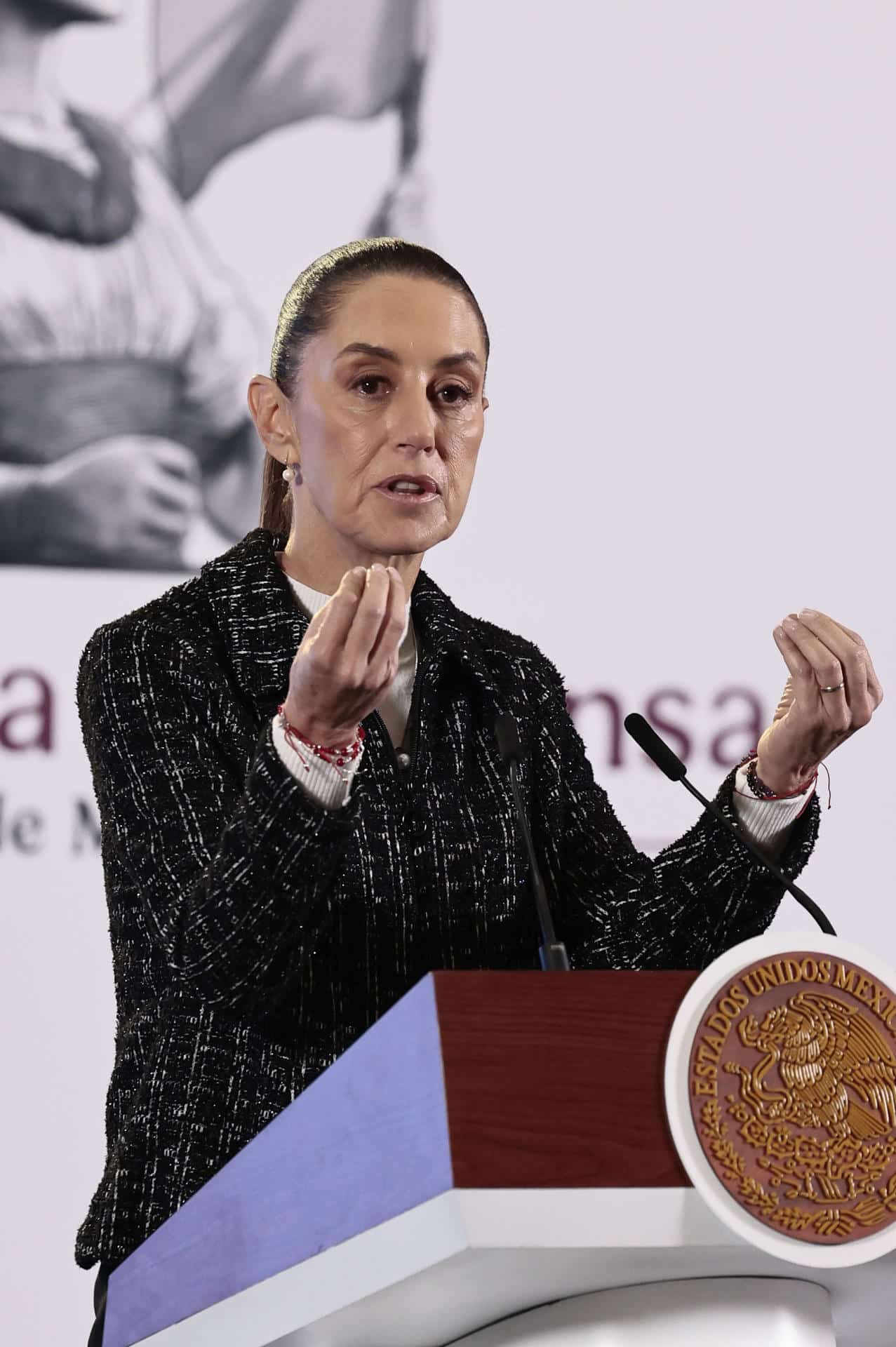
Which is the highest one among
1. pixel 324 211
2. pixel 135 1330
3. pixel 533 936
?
pixel 324 211

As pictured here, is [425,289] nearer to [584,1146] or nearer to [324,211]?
[324,211]

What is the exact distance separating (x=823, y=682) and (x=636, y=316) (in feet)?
4.66

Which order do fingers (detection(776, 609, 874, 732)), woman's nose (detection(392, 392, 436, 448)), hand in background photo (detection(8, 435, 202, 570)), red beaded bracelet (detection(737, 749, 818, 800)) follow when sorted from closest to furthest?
fingers (detection(776, 609, 874, 732)) → red beaded bracelet (detection(737, 749, 818, 800)) → woman's nose (detection(392, 392, 436, 448)) → hand in background photo (detection(8, 435, 202, 570))

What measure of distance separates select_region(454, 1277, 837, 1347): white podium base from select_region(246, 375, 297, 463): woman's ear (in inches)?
42.9

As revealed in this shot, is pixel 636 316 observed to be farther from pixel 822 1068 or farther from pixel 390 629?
pixel 822 1068

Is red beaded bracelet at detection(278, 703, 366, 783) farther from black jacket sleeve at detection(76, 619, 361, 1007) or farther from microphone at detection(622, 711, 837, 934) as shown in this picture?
microphone at detection(622, 711, 837, 934)

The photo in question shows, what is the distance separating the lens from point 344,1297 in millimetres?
1024

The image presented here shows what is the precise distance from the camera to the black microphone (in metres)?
1.23

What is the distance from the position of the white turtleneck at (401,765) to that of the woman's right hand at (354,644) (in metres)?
0.05

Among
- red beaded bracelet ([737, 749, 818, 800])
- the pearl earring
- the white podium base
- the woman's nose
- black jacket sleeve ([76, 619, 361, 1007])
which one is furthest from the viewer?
the pearl earring

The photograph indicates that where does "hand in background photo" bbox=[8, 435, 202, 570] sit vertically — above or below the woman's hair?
below

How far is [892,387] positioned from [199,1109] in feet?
5.74

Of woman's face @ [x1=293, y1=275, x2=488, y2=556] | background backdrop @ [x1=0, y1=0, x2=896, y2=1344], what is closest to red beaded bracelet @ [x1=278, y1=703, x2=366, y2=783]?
woman's face @ [x1=293, y1=275, x2=488, y2=556]

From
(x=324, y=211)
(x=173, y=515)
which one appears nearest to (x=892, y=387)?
(x=324, y=211)
